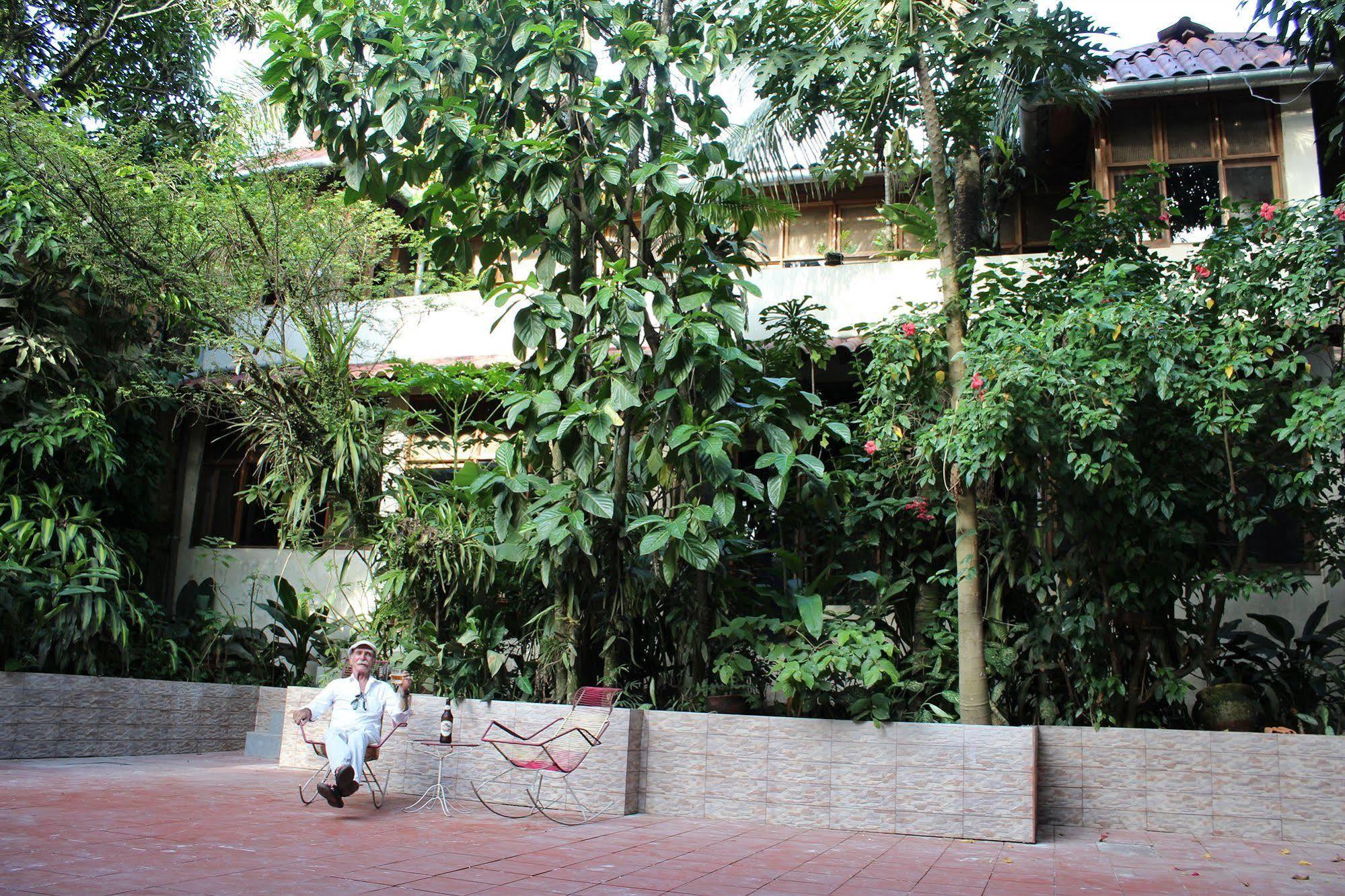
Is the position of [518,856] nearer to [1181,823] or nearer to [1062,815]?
[1062,815]

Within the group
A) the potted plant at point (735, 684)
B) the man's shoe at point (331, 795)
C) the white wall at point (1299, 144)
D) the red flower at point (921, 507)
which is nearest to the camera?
the man's shoe at point (331, 795)

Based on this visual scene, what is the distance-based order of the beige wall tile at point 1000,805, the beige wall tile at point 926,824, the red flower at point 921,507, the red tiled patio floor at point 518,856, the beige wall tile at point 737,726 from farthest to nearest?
the red flower at point 921,507
the beige wall tile at point 737,726
the beige wall tile at point 926,824
the beige wall tile at point 1000,805
the red tiled patio floor at point 518,856

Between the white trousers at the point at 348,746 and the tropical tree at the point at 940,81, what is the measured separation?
3.68 metres

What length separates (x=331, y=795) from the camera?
5.86 meters

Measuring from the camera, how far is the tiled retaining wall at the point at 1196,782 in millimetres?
6055

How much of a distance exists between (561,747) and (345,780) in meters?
1.35

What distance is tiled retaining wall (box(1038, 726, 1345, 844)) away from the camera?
6.05 m

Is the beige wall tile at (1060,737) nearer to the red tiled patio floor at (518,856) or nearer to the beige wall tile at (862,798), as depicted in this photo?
the red tiled patio floor at (518,856)

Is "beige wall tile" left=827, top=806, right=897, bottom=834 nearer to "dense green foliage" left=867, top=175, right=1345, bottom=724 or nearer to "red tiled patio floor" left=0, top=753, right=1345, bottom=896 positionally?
"red tiled patio floor" left=0, top=753, right=1345, bottom=896

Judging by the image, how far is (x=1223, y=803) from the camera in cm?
616

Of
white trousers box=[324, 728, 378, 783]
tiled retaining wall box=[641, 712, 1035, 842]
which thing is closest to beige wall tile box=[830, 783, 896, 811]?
tiled retaining wall box=[641, 712, 1035, 842]

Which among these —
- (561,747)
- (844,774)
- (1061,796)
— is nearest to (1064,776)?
(1061,796)

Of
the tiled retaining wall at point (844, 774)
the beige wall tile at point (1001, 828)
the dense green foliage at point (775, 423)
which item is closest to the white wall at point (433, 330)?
the dense green foliage at point (775, 423)

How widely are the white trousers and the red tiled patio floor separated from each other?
0.95ft
